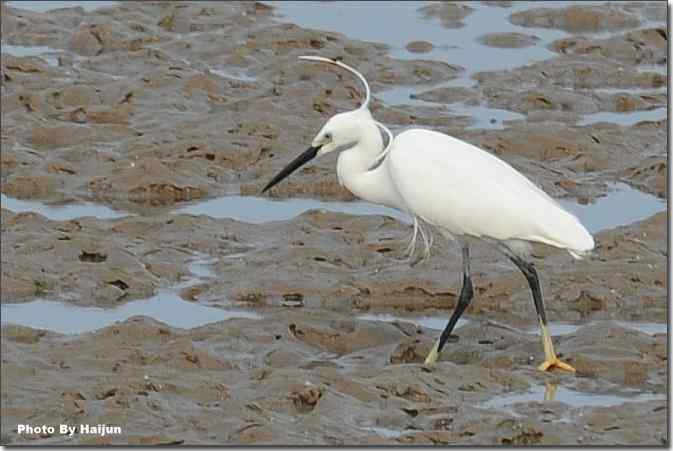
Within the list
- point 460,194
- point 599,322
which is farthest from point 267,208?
point 599,322

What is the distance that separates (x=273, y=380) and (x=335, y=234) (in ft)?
8.13

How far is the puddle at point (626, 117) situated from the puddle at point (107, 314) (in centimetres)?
401

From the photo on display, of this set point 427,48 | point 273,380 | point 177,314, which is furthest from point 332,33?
point 273,380

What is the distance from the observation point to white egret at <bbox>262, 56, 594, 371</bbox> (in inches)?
323

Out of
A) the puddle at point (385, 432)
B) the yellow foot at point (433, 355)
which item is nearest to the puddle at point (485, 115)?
the yellow foot at point (433, 355)

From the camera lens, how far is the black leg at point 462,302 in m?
8.43

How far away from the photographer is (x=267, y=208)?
420 inches

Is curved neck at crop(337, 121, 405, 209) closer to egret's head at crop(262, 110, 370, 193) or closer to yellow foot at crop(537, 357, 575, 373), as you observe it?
egret's head at crop(262, 110, 370, 193)

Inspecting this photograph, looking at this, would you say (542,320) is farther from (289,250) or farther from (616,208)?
(616,208)

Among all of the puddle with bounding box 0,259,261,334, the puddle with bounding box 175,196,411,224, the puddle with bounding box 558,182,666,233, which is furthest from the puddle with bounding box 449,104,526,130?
the puddle with bounding box 0,259,261,334

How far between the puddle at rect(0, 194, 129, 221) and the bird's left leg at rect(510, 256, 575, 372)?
2.95 m

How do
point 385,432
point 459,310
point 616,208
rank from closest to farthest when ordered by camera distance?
point 385,432, point 459,310, point 616,208

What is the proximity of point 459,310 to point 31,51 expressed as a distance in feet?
21.0

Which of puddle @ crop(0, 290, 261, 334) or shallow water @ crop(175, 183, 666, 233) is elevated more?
puddle @ crop(0, 290, 261, 334)
